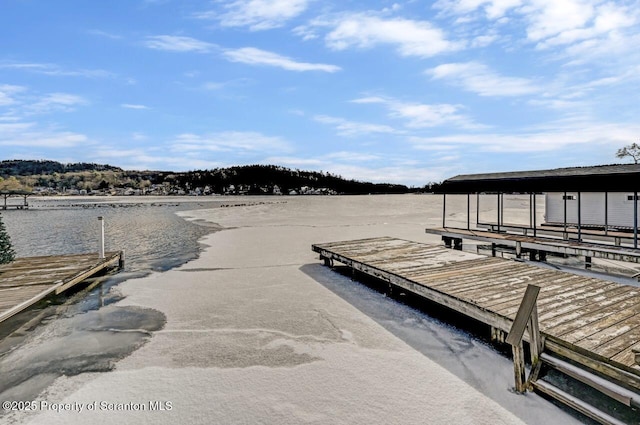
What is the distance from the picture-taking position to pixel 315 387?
3482 mm

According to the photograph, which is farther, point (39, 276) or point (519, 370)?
point (39, 276)

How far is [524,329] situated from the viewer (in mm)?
3117

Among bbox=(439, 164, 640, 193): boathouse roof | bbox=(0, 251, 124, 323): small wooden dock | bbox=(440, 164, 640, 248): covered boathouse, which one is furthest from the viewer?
bbox=(440, 164, 640, 248): covered boathouse

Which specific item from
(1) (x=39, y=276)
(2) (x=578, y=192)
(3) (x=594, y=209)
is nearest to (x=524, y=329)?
(2) (x=578, y=192)

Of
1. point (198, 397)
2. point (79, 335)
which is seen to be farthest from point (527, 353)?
point (79, 335)

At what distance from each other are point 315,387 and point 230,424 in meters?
0.90

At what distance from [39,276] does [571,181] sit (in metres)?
12.3

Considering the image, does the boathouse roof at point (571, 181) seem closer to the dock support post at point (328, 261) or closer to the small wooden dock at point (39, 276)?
the dock support post at point (328, 261)

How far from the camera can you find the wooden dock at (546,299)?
302cm

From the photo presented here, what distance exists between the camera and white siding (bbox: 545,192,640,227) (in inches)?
516

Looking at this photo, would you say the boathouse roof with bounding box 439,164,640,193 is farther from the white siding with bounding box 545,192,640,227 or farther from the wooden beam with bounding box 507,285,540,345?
the wooden beam with bounding box 507,285,540,345

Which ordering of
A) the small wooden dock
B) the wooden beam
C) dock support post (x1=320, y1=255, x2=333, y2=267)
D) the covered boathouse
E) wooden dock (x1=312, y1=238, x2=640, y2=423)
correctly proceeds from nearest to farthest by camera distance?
wooden dock (x1=312, y1=238, x2=640, y2=423) → the wooden beam → the small wooden dock → the covered boathouse → dock support post (x1=320, y1=255, x2=333, y2=267)

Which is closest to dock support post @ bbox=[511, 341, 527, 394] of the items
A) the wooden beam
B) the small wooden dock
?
the wooden beam

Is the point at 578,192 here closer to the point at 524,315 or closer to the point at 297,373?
the point at 524,315
